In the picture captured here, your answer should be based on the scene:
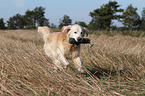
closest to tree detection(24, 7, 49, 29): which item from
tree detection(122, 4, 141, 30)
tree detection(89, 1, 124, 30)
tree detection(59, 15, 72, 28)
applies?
tree detection(59, 15, 72, 28)

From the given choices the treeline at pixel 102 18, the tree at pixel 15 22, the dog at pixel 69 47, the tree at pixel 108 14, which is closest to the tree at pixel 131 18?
the treeline at pixel 102 18

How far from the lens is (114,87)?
89.2 inches

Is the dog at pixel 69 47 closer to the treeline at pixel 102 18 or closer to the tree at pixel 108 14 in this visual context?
the treeline at pixel 102 18

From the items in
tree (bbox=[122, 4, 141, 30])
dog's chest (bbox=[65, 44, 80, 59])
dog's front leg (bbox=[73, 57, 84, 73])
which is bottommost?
dog's front leg (bbox=[73, 57, 84, 73])

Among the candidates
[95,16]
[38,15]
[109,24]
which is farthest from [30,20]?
[109,24]

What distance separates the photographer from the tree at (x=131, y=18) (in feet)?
162

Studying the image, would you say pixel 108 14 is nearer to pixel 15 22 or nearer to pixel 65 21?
pixel 65 21

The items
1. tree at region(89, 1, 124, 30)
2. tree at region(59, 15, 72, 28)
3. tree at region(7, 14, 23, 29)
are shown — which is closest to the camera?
tree at region(89, 1, 124, 30)

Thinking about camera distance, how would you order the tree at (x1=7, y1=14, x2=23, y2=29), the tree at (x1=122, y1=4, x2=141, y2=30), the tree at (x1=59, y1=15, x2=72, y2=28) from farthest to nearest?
1. the tree at (x1=7, y1=14, x2=23, y2=29)
2. the tree at (x1=59, y1=15, x2=72, y2=28)
3. the tree at (x1=122, y1=4, x2=141, y2=30)

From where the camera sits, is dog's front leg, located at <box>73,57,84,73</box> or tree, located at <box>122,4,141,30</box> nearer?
dog's front leg, located at <box>73,57,84,73</box>

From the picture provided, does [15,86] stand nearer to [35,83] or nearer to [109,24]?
[35,83]

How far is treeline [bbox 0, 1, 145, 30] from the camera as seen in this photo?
4156cm

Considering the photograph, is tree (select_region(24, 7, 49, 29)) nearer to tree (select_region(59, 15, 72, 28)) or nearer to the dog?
tree (select_region(59, 15, 72, 28))

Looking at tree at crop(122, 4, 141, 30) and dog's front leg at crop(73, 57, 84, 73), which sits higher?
tree at crop(122, 4, 141, 30)
